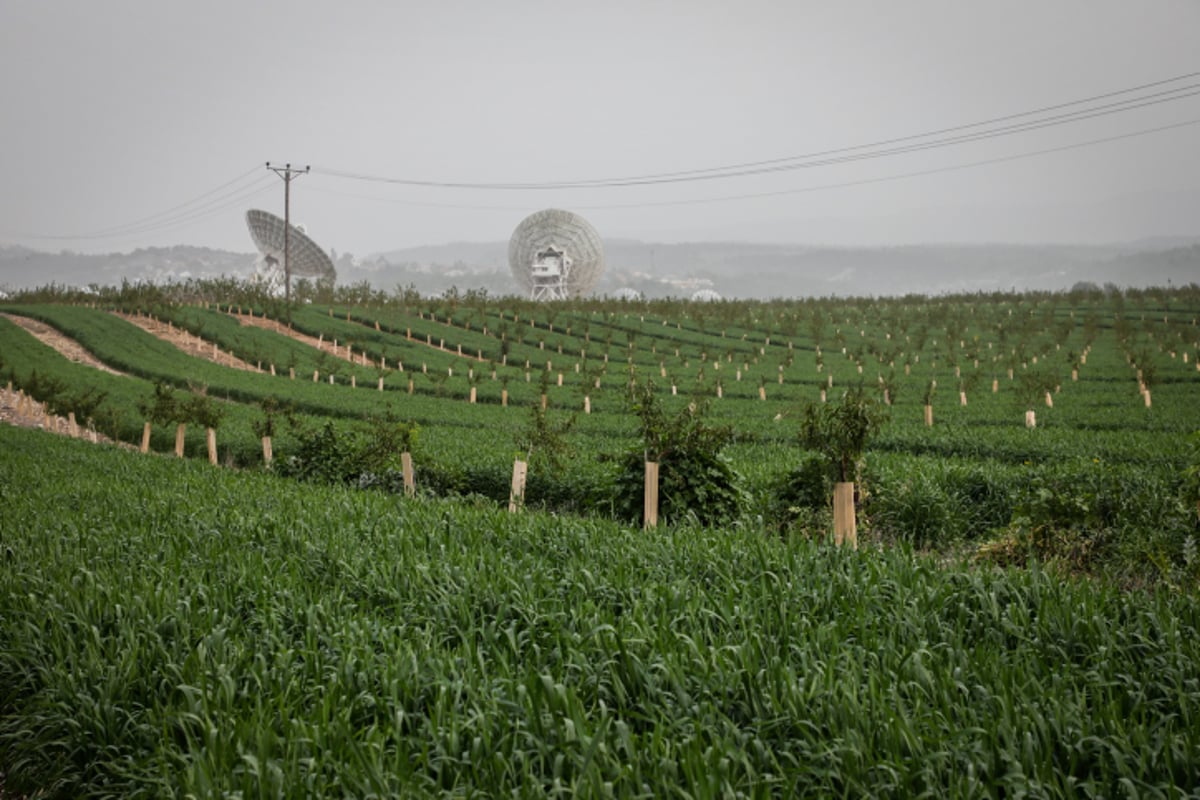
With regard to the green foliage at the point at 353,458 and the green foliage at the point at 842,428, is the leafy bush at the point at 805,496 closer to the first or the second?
the green foliage at the point at 842,428

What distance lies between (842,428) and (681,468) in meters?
2.47

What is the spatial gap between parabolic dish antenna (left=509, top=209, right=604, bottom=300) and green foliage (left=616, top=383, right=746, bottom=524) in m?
95.8

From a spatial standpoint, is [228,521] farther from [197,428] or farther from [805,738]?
[197,428]

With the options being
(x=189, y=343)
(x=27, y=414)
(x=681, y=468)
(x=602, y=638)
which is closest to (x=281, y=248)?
(x=189, y=343)

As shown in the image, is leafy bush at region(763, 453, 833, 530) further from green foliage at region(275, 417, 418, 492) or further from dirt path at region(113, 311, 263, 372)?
dirt path at region(113, 311, 263, 372)

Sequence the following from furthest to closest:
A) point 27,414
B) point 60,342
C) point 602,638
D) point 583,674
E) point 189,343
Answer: point 189,343 < point 60,342 < point 27,414 < point 602,638 < point 583,674

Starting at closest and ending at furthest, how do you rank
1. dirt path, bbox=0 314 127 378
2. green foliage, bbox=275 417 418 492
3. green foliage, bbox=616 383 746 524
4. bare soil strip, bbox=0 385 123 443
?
green foliage, bbox=616 383 746 524 < green foliage, bbox=275 417 418 492 < bare soil strip, bbox=0 385 123 443 < dirt path, bbox=0 314 127 378

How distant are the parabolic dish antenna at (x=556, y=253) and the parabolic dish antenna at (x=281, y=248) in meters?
28.5

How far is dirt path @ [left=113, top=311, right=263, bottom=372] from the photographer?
48.9 metres

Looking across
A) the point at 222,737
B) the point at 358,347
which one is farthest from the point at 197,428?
the point at 358,347

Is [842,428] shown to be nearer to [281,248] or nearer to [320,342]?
[320,342]

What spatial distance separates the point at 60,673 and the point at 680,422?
7.72 meters

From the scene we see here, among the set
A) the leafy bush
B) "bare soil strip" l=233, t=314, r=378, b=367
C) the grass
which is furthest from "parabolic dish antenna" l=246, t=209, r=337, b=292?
the grass

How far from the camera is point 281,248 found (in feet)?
281
